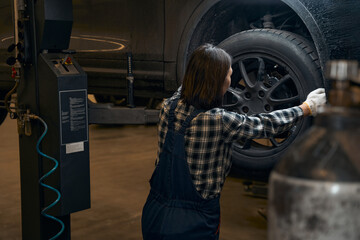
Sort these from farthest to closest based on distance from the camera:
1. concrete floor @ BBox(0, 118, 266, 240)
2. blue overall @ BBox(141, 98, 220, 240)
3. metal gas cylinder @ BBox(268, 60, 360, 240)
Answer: concrete floor @ BBox(0, 118, 266, 240) < blue overall @ BBox(141, 98, 220, 240) < metal gas cylinder @ BBox(268, 60, 360, 240)

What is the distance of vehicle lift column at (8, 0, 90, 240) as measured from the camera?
2514mm

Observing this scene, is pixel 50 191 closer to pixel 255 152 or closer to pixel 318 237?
pixel 255 152

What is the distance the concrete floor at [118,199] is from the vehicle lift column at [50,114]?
1.74 ft

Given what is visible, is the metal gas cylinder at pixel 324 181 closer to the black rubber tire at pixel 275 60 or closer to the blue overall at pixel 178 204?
the blue overall at pixel 178 204

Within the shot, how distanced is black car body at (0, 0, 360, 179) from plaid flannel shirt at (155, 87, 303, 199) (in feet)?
2.37

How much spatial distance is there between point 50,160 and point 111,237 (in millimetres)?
732

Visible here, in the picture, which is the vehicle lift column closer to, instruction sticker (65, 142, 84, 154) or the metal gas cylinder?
instruction sticker (65, 142, 84, 154)

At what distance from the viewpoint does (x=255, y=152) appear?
10.3ft

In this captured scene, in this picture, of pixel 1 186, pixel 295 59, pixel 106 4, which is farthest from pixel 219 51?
pixel 1 186

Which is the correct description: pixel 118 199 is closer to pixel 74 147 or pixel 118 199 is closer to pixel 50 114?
pixel 74 147

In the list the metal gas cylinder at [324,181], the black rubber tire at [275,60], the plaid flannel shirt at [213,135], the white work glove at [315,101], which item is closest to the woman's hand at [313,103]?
the white work glove at [315,101]

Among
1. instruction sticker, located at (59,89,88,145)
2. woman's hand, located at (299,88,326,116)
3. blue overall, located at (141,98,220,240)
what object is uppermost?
woman's hand, located at (299,88,326,116)

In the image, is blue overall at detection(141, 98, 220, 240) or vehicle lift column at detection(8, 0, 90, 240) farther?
vehicle lift column at detection(8, 0, 90, 240)

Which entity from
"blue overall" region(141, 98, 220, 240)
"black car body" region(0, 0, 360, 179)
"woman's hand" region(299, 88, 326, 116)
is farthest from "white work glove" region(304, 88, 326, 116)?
"blue overall" region(141, 98, 220, 240)
